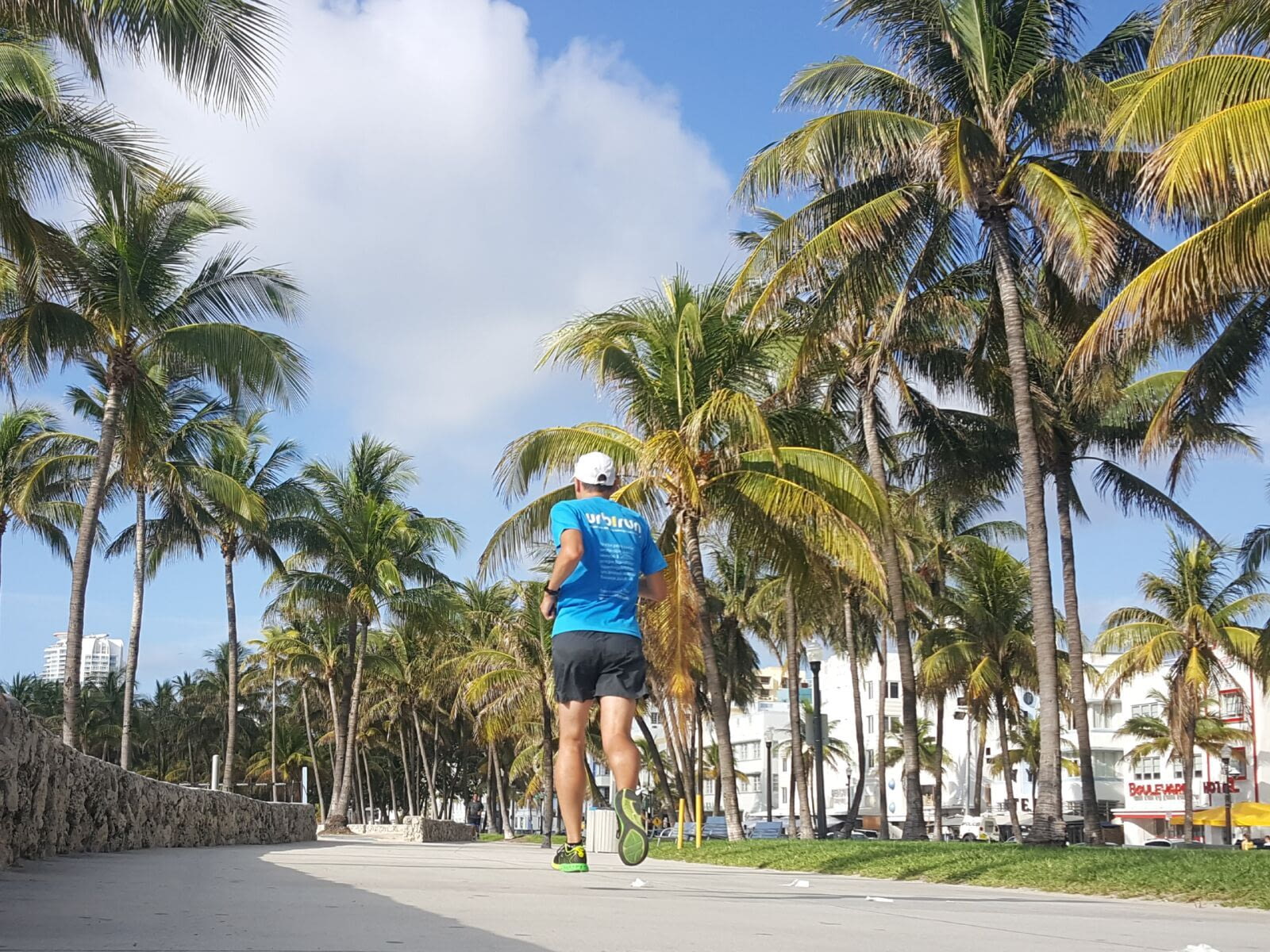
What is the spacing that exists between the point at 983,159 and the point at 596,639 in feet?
41.4

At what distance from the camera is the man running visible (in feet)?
19.3

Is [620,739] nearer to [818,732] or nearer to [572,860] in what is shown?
[572,860]

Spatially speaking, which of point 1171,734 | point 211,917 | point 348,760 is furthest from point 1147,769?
point 211,917

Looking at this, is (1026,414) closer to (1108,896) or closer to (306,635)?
(1108,896)

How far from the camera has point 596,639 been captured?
5.91 meters

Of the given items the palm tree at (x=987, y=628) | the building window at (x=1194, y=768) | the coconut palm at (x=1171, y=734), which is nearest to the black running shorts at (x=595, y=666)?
the palm tree at (x=987, y=628)

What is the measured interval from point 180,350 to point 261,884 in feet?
60.3

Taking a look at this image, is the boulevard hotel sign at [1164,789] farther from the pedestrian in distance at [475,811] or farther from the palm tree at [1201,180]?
the palm tree at [1201,180]

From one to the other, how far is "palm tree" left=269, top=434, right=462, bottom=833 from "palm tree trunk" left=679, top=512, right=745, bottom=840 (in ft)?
65.4

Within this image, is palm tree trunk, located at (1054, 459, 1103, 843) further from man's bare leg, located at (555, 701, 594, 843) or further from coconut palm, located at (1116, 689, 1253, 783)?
coconut palm, located at (1116, 689, 1253, 783)

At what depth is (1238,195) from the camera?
1412cm

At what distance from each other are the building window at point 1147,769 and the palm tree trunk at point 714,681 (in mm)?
54686

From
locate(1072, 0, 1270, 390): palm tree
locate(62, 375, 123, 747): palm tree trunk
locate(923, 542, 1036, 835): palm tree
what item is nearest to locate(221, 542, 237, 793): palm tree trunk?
locate(62, 375, 123, 747): palm tree trunk

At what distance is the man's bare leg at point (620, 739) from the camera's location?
5902 millimetres
